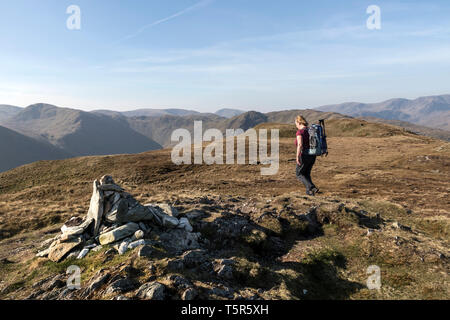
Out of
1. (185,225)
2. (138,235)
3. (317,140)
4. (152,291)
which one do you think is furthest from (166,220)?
(317,140)

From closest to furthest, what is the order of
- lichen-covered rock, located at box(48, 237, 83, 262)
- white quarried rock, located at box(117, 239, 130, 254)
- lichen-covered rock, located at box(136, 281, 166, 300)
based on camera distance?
lichen-covered rock, located at box(136, 281, 166, 300) → white quarried rock, located at box(117, 239, 130, 254) → lichen-covered rock, located at box(48, 237, 83, 262)

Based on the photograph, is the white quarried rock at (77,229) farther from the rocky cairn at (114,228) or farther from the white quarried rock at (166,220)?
the white quarried rock at (166,220)

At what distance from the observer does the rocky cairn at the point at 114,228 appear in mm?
10117

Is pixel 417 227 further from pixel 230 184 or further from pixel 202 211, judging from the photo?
pixel 230 184

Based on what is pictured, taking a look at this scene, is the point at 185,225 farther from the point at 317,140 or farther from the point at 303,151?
the point at 317,140

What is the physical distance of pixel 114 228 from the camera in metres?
10.7

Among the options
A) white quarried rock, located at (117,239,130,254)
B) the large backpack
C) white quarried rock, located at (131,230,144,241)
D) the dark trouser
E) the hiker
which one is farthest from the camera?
the dark trouser

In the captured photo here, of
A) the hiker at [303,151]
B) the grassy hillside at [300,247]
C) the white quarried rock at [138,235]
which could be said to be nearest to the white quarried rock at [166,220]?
the white quarried rock at [138,235]

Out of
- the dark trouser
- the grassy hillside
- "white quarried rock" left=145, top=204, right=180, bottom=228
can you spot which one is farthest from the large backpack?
"white quarried rock" left=145, top=204, right=180, bottom=228

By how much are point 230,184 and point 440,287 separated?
75.1ft

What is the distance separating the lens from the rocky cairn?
10.1 metres

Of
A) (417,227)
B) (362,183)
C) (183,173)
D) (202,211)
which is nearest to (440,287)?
(417,227)

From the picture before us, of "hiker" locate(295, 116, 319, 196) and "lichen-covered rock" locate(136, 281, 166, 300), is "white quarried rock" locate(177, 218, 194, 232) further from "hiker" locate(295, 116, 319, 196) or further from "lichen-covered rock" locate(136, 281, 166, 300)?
"hiker" locate(295, 116, 319, 196)

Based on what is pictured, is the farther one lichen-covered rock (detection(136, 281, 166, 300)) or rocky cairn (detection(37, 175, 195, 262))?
rocky cairn (detection(37, 175, 195, 262))
